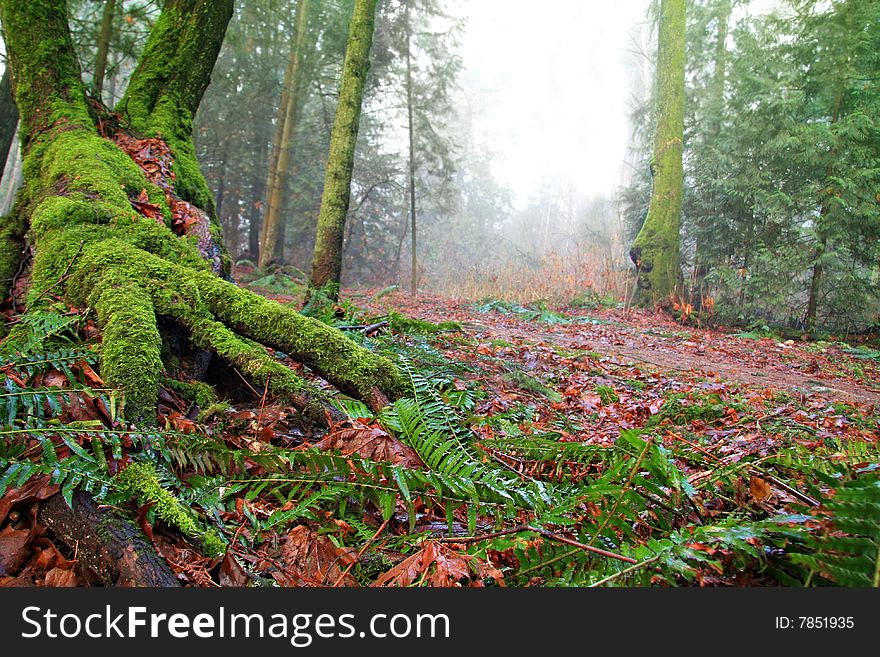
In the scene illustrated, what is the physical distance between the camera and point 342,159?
23.0 ft

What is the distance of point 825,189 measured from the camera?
980 cm

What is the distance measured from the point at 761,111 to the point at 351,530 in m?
13.1

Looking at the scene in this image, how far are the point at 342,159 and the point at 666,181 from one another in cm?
813

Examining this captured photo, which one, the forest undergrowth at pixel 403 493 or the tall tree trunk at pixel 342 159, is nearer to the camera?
the forest undergrowth at pixel 403 493

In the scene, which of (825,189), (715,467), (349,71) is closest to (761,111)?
(825,189)

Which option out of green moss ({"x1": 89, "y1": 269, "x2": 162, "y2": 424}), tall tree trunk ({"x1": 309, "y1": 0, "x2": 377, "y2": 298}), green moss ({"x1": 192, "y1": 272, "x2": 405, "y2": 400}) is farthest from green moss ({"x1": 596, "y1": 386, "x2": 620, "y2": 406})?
tall tree trunk ({"x1": 309, "y1": 0, "x2": 377, "y2": 298})

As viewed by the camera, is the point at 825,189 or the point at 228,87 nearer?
the point at 825,189

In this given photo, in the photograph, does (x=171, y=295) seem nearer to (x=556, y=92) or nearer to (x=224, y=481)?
(x=224, y=481)

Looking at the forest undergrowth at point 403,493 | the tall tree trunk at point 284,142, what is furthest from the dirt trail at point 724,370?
the tall tree trunk at point 284,142

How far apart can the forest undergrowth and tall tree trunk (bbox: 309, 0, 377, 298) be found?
4672 millimetres

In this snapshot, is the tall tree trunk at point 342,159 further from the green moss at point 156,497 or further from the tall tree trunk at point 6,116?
the green moss at point 156,497

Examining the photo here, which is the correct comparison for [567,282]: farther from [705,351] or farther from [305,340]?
[305,340]

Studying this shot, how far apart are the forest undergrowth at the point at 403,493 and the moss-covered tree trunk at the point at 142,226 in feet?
0.48

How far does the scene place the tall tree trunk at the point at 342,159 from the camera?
274 inches
